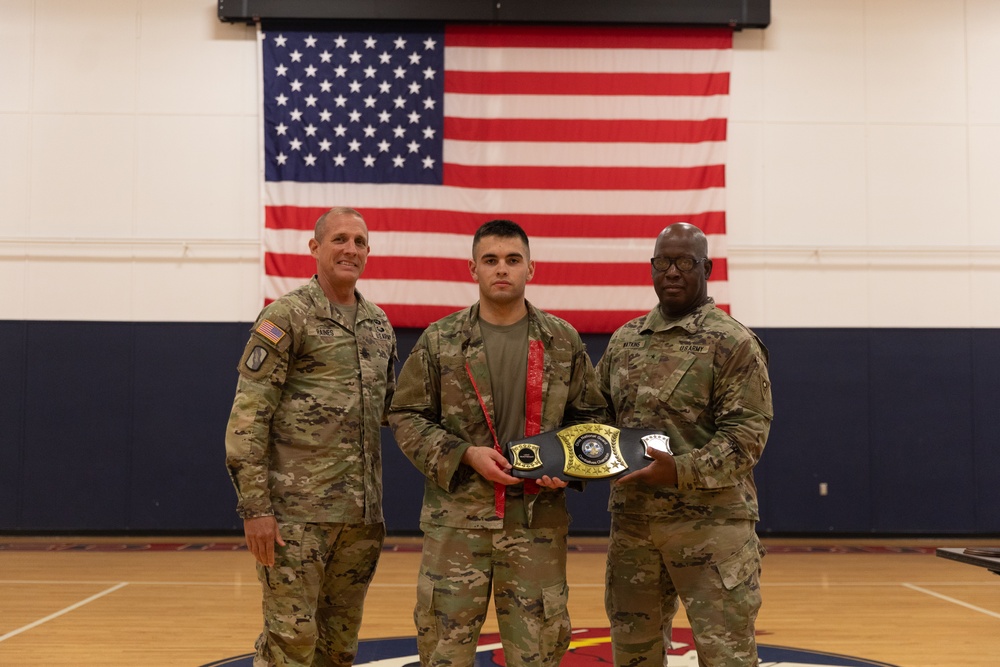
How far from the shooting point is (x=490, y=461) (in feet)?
9.70

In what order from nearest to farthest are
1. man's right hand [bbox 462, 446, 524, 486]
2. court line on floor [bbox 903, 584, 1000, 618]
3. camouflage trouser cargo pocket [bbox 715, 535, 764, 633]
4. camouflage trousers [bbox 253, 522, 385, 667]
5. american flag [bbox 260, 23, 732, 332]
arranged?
man's right hand [bbox 462, 446, 524, 486] → camouflage trouser cargo pocket [bbox 715, 535, 764, 633] → camouflage trousers [bbox 253, 522, 385, 667] → court line on floor [bbox 903, 584, 1000, 618] → american flag [bbox 260, 23, 732, 332]

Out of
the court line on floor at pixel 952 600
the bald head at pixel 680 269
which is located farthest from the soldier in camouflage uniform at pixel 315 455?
the court line on floor at pixel 952 600

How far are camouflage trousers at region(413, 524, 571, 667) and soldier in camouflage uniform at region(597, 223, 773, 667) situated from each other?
0.41 metres

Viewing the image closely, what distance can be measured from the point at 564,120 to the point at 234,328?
13.6 feet

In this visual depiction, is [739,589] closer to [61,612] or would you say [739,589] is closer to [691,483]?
[691,483]

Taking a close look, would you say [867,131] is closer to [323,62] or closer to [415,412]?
[323,62]

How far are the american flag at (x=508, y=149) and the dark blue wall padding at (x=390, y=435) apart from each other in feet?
2.68

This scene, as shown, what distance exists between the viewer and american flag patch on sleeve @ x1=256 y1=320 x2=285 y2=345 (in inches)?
132

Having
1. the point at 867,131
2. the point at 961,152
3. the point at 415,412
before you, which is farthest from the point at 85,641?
the point at 961,152

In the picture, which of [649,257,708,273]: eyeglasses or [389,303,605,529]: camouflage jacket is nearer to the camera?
[389,303,605,529]: camouflage jacket

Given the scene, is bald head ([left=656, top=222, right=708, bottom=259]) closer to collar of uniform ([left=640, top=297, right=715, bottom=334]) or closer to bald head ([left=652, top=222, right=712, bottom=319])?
bald head ([left=652, top=222, right=712, bottom=319])

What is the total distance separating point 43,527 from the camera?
9484mm

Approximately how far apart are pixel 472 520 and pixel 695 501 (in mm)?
842

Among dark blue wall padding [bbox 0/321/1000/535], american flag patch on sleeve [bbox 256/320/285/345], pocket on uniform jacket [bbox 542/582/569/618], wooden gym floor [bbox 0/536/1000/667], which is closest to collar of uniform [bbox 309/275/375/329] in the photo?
american flag patch on sleeve [bbox 256/320/285/345]
